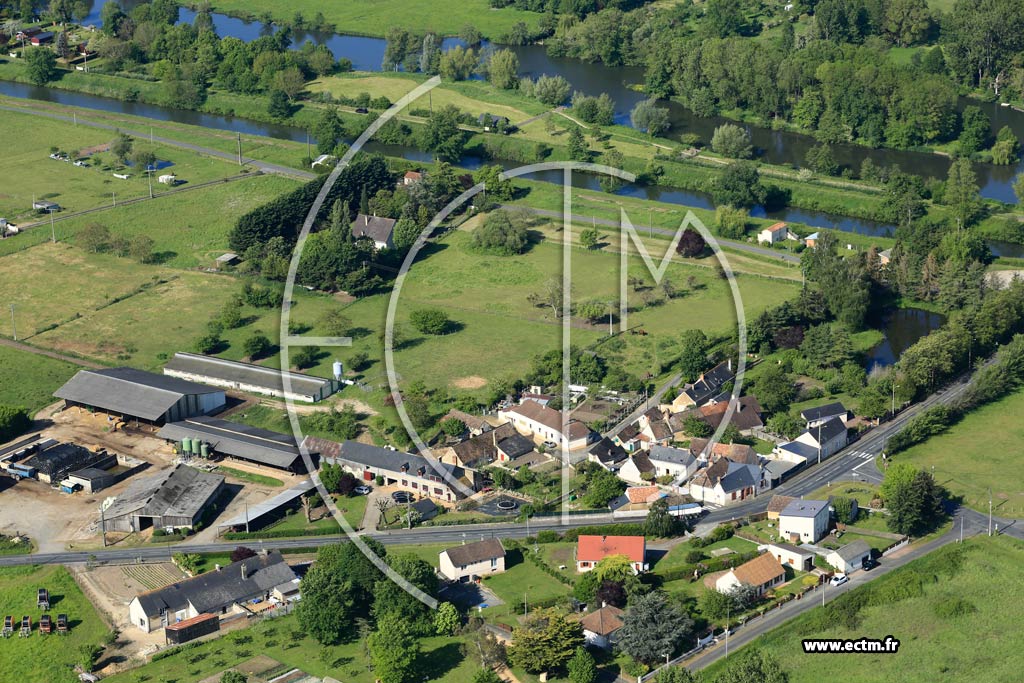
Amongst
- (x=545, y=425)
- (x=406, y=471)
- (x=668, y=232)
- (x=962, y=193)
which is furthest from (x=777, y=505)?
→ (x=962, y=193)

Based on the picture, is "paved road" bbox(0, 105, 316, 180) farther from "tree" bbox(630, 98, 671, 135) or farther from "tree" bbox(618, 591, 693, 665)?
"tree" bbox(618, 591, 693, 665)

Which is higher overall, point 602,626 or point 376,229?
point 376,229

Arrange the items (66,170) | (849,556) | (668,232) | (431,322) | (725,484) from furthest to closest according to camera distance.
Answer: (66,170) < (668,232) < (431,322) < (725,484) < (849,556)

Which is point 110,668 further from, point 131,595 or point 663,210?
point 663,210

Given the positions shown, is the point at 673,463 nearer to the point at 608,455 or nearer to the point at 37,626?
the point at 608,455

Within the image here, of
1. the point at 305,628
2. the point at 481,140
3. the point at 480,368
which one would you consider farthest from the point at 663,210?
the point at 305,628

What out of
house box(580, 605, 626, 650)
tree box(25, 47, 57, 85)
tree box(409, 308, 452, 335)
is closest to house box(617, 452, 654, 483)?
house box(580, 605, 626, 650)

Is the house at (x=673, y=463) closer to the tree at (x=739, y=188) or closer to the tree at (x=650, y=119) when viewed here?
the tree at (x=739, y=188)

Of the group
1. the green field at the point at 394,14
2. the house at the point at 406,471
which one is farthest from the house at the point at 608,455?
the green field at the point at 394,14
